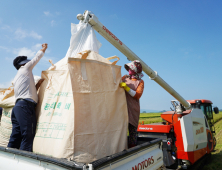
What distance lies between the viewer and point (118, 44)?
347 cm

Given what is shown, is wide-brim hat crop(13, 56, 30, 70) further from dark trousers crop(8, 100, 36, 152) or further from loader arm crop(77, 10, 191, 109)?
loader arm crop(77, 10, 191, 109)

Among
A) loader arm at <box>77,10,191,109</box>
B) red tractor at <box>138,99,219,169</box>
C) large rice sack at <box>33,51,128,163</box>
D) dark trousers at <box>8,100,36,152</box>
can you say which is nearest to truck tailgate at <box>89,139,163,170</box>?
large rice sack at <box>33,51,128,163</box>

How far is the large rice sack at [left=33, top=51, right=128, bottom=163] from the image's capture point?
A: 188 cm

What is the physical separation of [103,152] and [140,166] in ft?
1.95

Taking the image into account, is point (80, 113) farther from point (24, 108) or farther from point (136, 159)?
point (136, 159)

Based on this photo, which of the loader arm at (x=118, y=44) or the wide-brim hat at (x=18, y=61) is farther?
the loader arm at (x=118, y=44)

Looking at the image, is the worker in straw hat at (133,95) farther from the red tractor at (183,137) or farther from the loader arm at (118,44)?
the red tractor at (183,137)

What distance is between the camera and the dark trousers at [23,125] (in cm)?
216

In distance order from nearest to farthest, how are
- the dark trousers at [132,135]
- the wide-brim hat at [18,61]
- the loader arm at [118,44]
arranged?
1. the wide-brim hat at [18,61]
2. the dark trousers at [132,135]
3. the loader arm at [118,44]

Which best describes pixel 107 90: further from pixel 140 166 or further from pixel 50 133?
pixel 140 166

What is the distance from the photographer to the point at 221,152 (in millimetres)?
7258

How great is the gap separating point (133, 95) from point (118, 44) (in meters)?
1.29

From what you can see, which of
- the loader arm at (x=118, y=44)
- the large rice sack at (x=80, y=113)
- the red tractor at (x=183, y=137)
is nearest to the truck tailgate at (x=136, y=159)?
the large rice sack at (x=80, y=113)

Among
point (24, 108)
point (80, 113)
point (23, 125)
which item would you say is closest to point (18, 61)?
point (24, 108)
